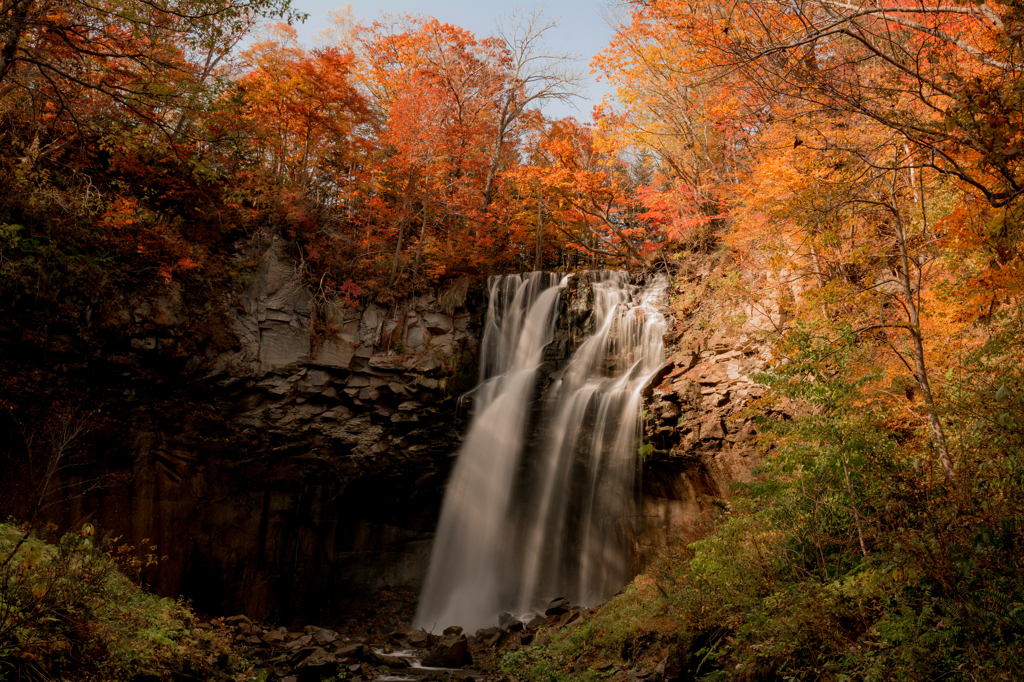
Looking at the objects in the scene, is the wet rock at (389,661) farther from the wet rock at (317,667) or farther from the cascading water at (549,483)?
the cascading water at (549,483)

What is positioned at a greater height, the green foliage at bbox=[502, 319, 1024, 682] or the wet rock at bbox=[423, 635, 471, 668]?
the green foliage at bbox=[502, 319, 1024, 682]

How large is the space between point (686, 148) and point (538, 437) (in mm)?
9712

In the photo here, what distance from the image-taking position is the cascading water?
12.6 meters

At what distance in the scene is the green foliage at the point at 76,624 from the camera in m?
4.61

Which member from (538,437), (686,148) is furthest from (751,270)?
(538,437)

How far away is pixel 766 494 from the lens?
7477 mm

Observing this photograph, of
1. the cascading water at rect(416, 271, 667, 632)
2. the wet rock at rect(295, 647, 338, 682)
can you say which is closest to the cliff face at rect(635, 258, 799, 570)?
the cascading water at rect(416, 271, 667, 632)

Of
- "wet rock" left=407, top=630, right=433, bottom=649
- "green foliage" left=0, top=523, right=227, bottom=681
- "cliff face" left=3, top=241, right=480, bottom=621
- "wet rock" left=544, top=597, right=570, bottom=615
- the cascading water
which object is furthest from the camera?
the cascading water

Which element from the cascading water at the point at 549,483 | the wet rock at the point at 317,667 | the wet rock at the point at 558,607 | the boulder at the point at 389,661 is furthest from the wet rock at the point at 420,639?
the wet rock at the point at 317,667

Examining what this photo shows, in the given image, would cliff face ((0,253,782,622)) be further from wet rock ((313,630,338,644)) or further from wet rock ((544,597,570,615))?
wet rock ((313,630,338,644))

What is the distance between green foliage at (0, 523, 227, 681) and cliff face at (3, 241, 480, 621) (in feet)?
18.6

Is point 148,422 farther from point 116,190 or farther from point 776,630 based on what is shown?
point 776,630

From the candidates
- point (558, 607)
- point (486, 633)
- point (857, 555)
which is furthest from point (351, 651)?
point (857, 555)

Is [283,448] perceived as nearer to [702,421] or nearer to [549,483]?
[549,483]
